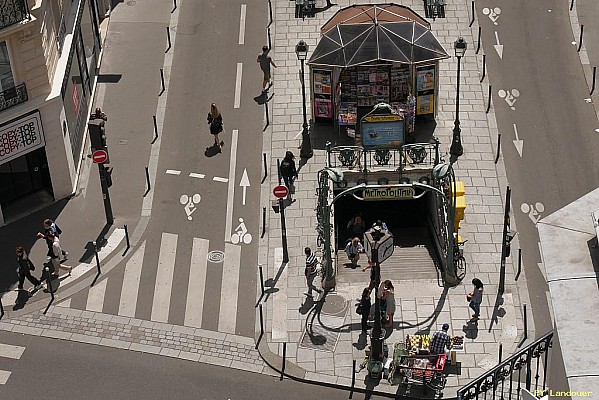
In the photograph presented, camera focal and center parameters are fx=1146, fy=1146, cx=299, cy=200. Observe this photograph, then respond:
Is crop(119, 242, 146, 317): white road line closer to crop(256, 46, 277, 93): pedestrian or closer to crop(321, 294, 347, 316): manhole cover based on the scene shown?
crop(321, 294, 347, 316): manhole cover

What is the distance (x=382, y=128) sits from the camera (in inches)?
1622

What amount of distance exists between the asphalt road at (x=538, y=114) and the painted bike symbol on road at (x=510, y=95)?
39 mm

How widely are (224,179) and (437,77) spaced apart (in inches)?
348

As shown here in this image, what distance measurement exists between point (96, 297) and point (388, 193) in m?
10.0

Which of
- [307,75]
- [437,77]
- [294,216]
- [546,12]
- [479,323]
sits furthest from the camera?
[546,12]

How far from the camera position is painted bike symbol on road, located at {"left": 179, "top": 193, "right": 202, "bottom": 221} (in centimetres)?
4059

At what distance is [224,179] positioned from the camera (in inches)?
1654

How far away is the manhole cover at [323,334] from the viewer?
1379 inches

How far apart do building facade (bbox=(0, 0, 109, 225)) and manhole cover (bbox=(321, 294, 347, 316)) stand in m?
10.8

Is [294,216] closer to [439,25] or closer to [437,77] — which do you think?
[437,77]

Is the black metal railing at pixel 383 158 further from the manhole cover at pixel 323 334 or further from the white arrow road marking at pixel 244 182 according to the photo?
the manhole cover at pixel 323 334

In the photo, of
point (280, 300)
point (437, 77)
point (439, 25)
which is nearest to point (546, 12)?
point (439, 25)

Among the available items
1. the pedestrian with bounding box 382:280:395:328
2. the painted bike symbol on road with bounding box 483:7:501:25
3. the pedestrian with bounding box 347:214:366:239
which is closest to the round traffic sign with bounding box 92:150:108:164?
the pedestrian with bounding box 347:214:366:239

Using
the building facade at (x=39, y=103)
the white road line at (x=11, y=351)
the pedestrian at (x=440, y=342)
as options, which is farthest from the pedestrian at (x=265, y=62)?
the pedestrian at (x=440, y=342)
